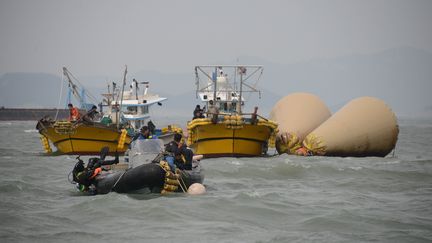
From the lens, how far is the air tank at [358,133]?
30766 mm

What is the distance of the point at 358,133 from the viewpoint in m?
30.8

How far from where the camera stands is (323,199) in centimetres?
1911

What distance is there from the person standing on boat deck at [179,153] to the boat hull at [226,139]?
1029cm

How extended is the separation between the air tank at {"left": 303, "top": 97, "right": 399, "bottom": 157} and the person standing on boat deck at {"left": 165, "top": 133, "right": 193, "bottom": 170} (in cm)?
1324

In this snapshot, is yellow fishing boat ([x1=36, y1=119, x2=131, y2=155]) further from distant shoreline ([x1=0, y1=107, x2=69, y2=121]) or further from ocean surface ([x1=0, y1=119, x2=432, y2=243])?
distant shoreline ([x1=0, y1=107, x2=69, y2=121])

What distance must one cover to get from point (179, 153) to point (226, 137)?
1104cm

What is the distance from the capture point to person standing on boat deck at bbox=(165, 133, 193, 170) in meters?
18.6

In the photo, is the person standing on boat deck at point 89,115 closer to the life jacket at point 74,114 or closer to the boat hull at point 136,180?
the life jacket at point 74,114

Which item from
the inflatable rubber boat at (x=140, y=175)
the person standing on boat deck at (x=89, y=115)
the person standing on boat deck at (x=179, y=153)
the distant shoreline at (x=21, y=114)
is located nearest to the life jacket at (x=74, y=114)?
the person standing on boat deck at (x=89, y=115)

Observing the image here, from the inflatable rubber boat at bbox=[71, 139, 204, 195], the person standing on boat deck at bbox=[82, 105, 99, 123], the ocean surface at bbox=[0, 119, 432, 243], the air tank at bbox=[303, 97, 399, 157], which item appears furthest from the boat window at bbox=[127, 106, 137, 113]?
the inflatable rubber boat at bbox=[71, 139, 204, 195]

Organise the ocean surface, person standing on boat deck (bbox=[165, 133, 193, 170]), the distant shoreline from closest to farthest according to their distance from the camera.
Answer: the ocean surface → person standing on boat deck (bbox=[165, 133, 193, 170]) → the distant shoreline

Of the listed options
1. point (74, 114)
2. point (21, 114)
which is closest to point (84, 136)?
point (74, 114)

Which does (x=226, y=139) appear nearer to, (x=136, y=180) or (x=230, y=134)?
(x=230, y=134)

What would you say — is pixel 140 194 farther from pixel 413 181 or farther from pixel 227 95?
pixel 227 95
